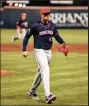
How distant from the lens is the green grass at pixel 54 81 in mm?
10758

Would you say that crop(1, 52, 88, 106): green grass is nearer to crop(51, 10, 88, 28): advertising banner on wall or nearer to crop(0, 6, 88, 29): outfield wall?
crop(0, 6, 88, 29): outfield wall

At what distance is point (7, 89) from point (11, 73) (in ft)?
10.4

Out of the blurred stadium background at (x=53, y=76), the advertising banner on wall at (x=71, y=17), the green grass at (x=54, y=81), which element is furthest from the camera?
the advertising banner on wall at (x=71, y=17)

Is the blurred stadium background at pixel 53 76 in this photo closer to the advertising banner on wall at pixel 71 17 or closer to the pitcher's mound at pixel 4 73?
the pitcher's mound at pixel 4 73

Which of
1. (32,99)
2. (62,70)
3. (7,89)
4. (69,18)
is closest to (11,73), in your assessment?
(62,70)

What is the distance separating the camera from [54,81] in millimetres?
13641

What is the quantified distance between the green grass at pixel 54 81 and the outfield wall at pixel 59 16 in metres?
19.7

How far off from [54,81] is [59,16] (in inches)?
1099

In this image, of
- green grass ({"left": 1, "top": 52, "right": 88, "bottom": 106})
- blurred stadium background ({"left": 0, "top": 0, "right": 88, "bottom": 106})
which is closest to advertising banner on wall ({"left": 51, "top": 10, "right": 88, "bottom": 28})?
blurred stadium background ({"left": 0, "top": 0, "right": 88, "bottom": 106})

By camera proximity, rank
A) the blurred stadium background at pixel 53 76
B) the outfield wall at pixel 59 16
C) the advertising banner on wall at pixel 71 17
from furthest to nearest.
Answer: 1. the advertising banner on wall at pixel 71 17
2. the outfield wall at pixel 59 16
3. the blurred stadium background at pixel 53 76

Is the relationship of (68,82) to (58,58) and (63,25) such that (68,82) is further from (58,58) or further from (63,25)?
(63,25)

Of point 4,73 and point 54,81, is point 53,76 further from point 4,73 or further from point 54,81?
point 4,73

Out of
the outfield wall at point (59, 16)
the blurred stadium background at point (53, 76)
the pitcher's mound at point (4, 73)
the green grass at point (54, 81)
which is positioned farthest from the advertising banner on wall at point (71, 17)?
the pitcher's mound at point (4, 73)

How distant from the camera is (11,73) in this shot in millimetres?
15328
